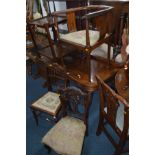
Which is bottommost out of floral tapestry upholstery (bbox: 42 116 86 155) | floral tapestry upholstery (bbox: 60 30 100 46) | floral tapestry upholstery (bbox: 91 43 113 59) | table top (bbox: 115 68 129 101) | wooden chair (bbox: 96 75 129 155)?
floral tapestry upholstery (bbox: 42 116 86 155)

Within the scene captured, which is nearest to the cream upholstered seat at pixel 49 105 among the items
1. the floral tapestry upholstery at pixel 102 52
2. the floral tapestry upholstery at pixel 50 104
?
the floral tapestry upholstery at pixel 50 104

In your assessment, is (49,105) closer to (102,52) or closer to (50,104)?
(50,104)

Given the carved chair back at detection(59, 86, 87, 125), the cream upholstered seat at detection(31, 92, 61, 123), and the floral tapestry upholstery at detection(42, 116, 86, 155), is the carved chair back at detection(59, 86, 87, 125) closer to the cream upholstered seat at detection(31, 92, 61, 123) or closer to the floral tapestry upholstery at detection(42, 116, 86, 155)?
the floral tapestry upholstery at detection(42, 116, 86, 155)

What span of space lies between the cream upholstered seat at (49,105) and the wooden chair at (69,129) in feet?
0.66

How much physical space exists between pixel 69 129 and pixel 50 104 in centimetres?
45

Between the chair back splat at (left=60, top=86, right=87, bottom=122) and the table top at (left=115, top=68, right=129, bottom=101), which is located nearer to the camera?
the table top at (left=115, top=68, right=129, bottom=101)

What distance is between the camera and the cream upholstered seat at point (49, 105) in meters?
2.12

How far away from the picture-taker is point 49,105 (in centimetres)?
217

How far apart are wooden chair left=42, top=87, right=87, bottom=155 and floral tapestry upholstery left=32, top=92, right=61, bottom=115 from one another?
21 cm

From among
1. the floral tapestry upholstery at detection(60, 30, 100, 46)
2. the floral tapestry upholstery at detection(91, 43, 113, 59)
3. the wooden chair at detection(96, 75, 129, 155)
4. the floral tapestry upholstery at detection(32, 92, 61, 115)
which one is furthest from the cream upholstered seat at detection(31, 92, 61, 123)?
the floral tapestry upholstery at detection(91, 43, 113, 59)

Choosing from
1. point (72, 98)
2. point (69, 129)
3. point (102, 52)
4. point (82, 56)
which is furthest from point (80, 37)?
point (69, 129)

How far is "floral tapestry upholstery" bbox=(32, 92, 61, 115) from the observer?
6.98 ft

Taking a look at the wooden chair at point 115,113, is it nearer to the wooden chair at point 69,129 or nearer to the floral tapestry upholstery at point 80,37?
the wooden chair at point 69,129
